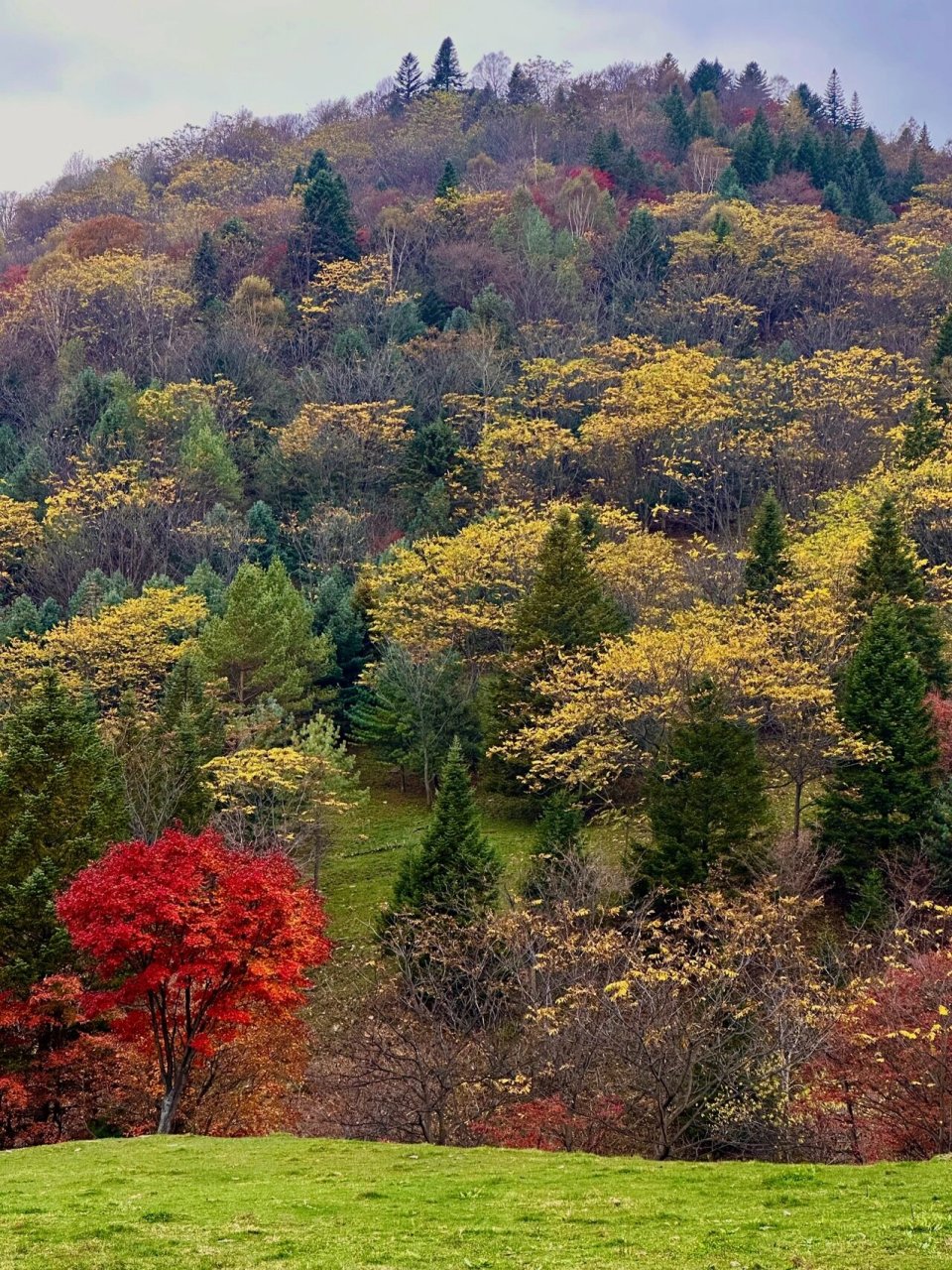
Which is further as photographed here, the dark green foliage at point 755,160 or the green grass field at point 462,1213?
the dark green foliage at point 755,160

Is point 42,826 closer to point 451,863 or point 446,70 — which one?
point 451,863

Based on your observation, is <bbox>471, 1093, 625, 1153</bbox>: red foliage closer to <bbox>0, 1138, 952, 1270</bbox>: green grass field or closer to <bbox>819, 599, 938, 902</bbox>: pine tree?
<bbox>0, 1138, 952, 1270</bbox>: green grass field

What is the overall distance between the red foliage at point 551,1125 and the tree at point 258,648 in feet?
72.4

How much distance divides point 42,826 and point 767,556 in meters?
24.9

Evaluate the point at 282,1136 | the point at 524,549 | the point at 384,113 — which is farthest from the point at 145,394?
the point at 384,113

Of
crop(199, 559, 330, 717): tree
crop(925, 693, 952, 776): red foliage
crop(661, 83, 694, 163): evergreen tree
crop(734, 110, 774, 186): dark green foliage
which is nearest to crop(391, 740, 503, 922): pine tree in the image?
crop(925, 693, 952, 776): red foliage

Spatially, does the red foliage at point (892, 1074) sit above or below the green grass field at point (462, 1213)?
below

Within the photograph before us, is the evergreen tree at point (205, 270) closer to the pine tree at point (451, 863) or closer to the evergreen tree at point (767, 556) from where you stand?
the evergreen tree at point (767, 556)

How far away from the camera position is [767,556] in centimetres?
A: 4075

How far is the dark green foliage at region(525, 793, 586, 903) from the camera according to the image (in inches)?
1075

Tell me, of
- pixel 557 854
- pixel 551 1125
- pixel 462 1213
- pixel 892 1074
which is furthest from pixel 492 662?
pixel 462 1213

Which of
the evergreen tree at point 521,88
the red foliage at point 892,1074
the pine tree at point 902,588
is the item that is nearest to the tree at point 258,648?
Answer: the pine tree at point 902,588

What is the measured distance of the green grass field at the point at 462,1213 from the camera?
1065 centimetres

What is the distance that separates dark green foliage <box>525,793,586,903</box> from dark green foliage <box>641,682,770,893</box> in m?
1.86
